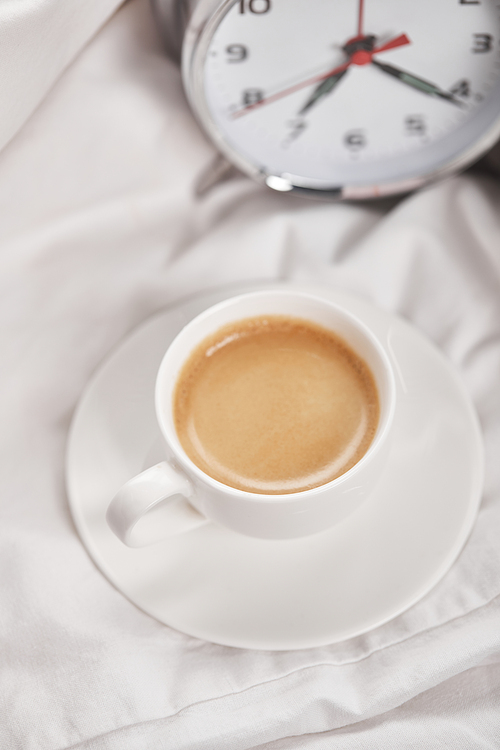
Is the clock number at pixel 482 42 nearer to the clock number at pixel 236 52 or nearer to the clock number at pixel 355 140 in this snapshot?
the clock number at pixel 355 140

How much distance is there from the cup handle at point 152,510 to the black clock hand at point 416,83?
0.54 m

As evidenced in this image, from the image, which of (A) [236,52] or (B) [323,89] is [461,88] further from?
(A) [236,52]

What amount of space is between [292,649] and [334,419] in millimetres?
257

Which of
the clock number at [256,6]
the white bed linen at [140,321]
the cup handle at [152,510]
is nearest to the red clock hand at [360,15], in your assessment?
the clock number at [256,6]

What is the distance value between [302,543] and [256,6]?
0.60 metres

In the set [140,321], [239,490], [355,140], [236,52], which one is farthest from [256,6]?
[239,490]

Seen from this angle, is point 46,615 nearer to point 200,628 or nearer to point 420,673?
point 200,628

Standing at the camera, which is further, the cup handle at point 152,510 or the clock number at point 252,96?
the clock number at point 252,96

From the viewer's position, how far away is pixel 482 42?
2.61 ft

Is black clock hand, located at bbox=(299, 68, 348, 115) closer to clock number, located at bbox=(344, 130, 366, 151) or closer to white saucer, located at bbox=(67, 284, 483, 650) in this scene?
clock number, located at bbox=(344, 130, 366, 151)

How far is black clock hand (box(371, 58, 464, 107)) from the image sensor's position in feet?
2.66

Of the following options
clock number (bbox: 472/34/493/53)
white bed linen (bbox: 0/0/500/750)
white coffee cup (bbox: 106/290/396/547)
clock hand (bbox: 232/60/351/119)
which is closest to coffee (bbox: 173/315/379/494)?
white coffee cup (bbox: 106/290/396/547)

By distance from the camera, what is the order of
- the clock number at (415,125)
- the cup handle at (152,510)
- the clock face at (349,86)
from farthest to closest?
the clock number at (415,125) < the clock face at (349,86) < the cup handle at (152,510)

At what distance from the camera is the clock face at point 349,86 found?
30.0 inches
